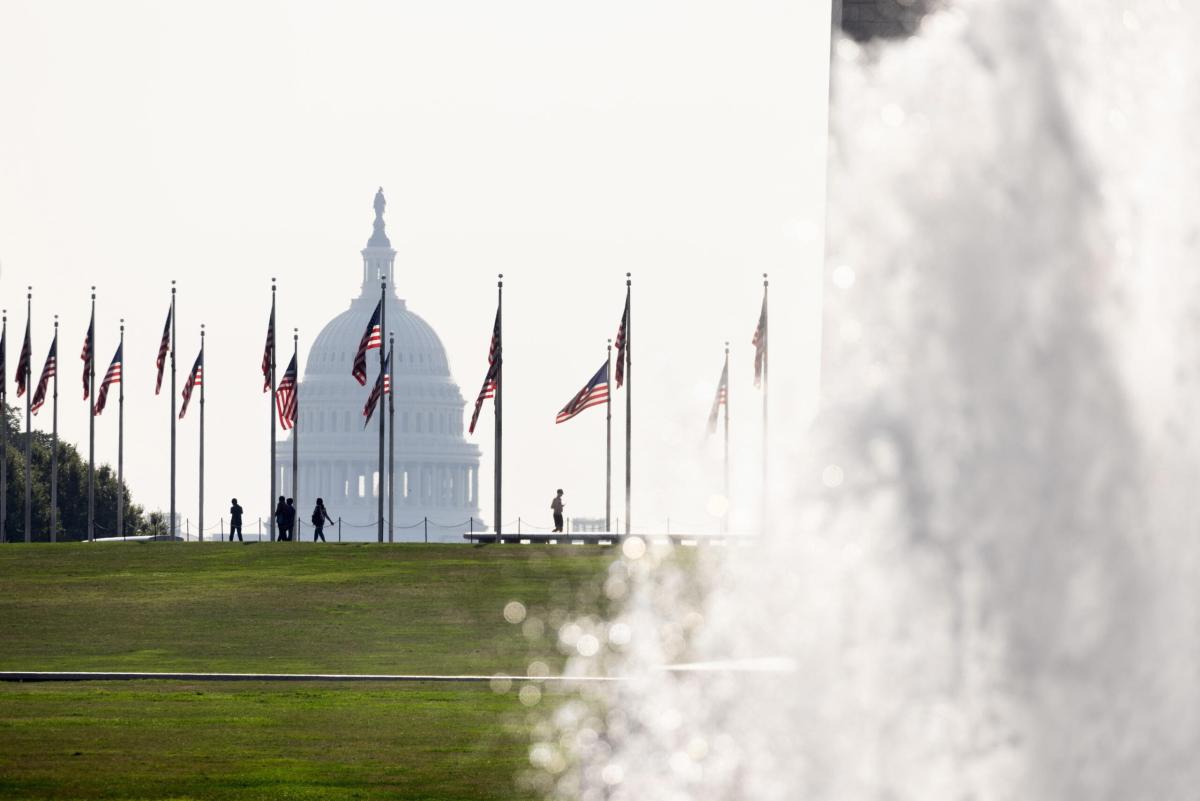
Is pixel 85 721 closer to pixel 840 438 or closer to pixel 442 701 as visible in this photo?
pixel 442 701

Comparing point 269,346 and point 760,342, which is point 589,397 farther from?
point 269,346

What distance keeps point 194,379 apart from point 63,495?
3050cm

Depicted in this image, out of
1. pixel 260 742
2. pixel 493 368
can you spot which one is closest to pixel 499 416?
pixel 493 368

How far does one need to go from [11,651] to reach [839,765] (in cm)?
2729

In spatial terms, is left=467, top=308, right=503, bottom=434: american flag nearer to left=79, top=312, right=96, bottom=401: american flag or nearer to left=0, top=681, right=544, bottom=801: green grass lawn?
left=79, top=312, right=96, bottom=401: american flag

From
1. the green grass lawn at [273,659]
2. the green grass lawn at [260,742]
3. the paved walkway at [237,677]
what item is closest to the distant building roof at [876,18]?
the green grass lawn at [273,659]

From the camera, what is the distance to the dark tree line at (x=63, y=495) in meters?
93.1

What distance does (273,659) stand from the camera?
38219 mm

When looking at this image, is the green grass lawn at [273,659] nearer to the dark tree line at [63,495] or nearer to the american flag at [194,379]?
the american flag at [194,379]

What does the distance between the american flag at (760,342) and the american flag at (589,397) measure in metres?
4.66

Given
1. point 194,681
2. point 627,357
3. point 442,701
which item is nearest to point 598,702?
point 442,701

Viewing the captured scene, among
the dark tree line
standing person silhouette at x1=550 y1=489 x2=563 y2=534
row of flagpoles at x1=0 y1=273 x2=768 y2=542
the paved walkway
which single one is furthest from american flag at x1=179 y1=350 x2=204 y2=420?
the paved walkway

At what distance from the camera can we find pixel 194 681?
110 feet

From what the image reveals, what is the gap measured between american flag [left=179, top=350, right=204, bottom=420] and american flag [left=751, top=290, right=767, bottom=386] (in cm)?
1774
